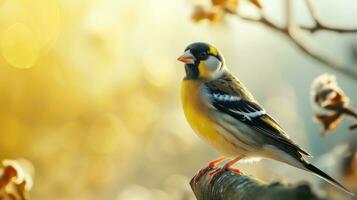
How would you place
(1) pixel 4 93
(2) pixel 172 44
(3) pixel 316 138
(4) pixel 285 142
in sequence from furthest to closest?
(3) pixel 316 138, (2) pixel 172 44, (1) pixel 4 93, (4) pixel 285 142

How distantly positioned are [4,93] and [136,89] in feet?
1.75

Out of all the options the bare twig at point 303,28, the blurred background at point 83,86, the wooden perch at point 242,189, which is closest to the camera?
the wooden perch at point 242,189

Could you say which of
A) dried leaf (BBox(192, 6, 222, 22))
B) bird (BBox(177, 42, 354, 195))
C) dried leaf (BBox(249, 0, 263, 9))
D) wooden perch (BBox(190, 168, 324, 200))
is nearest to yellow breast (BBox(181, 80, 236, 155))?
bird (BBox(177, 42, 354, 195))

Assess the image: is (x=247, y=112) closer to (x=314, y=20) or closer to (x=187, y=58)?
(x=187, y=58)

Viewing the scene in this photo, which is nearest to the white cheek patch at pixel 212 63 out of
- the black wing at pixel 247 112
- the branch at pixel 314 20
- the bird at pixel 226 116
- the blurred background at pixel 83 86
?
the bird at pixel 226 116

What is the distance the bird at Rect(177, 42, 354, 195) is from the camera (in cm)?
267

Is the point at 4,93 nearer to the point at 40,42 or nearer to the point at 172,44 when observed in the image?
the point at 40,42

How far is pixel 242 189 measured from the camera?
1640mm

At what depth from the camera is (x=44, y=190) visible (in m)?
3.64

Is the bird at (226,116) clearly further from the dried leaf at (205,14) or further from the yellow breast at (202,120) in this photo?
the dried leaf at (205,14)

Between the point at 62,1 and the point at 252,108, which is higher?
the point at 62,1

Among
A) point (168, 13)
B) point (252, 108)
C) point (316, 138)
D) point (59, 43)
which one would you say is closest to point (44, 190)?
point (59, 43)

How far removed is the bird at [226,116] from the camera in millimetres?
2668

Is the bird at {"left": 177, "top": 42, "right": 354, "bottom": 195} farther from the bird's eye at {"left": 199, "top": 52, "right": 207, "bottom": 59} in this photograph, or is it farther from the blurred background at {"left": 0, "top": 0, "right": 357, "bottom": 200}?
the blurred background at {"left": 0, "top": 0, "right": 357, "bottom": 200}
